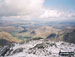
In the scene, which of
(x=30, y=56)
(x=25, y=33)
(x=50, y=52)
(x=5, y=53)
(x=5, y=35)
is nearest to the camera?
Result: (x=30, y=56)

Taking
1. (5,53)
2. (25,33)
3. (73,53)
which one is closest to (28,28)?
(25,33)

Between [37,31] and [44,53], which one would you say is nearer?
[44,53]

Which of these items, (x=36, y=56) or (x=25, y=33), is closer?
(x=36, y=56)

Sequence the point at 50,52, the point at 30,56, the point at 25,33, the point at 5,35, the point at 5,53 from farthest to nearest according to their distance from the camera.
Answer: the point at 25,33 < the point at 5,35 < the point at 5,53 < the point at 50,52 < the point at 30,56

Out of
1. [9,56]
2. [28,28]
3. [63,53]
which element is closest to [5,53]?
[9,56]

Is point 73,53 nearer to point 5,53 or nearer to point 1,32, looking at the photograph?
point 5,53

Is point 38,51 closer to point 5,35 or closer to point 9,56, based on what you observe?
point 9,56

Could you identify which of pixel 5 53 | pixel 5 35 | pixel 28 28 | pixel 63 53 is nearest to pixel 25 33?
pixel 28 28

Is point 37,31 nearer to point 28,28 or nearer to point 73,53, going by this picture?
point 28,28
